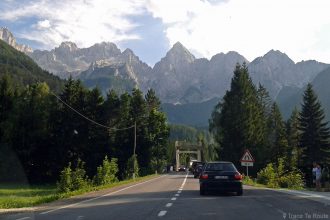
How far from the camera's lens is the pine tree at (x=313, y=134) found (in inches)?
2825

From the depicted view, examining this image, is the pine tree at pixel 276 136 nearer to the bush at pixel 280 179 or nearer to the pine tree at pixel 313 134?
the pine tree at pixel 313 134

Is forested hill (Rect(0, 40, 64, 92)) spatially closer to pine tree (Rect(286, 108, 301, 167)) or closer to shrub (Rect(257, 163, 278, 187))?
pine tree (Rect(286, 108, 301, 167))

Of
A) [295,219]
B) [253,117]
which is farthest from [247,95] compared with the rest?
[295,219]

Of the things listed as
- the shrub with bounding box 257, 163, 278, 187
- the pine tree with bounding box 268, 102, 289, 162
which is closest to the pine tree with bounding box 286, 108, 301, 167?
the pine tree with bounding box 268, 102, 289, 162

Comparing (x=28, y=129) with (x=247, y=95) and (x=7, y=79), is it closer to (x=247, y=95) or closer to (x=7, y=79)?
(x=7, y=79)

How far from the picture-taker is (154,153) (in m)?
96.8

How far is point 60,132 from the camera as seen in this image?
3184 inches

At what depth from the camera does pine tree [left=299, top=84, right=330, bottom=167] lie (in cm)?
7175

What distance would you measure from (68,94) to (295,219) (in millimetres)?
73240

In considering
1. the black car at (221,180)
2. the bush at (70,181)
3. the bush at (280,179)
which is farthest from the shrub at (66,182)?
the bush at (280,179)

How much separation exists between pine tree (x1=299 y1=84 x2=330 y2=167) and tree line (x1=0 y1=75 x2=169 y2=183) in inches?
1123

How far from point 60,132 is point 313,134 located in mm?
40402

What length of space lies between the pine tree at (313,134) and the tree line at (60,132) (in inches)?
1123

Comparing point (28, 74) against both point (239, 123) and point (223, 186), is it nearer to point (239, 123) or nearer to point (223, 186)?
point (239, 123)
